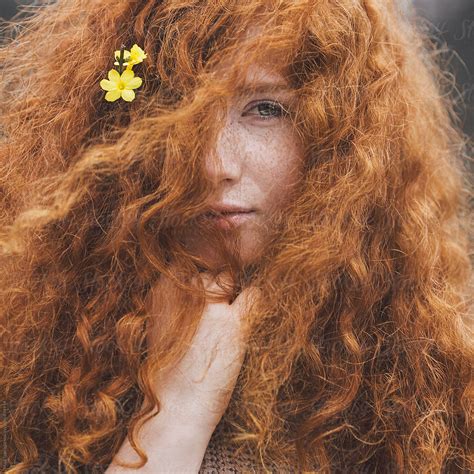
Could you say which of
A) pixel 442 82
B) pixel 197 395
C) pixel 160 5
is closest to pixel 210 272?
pixel 197 395

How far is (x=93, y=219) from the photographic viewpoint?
1.41 meters

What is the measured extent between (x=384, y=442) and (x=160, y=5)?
2.95ft

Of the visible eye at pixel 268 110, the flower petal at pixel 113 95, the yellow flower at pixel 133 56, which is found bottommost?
the visible eye at pixel 268 110

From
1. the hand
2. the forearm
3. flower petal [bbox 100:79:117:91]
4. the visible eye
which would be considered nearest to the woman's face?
the visible eye

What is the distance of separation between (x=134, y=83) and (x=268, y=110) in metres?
0.24

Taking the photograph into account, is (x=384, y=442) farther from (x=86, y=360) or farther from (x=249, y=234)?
(x=86, y=360)

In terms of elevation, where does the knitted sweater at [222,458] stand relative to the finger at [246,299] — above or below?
below

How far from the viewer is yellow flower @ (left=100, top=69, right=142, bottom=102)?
4.55ft

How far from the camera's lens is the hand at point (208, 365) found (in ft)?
4.35

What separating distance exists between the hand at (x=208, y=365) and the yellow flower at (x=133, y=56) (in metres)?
0.39

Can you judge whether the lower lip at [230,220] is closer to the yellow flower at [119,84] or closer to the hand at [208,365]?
the hand at [208,365]

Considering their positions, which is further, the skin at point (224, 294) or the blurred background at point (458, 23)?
the blurred background at point (458, 23)

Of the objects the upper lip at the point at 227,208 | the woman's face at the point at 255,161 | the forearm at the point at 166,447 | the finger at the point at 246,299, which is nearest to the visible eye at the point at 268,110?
the woman's face at the point at 255,161

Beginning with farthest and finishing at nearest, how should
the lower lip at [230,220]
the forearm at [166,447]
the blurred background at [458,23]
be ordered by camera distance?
the blurred background at [458,23]
the lower lip at [230,220]
the forearm at [166,447]
